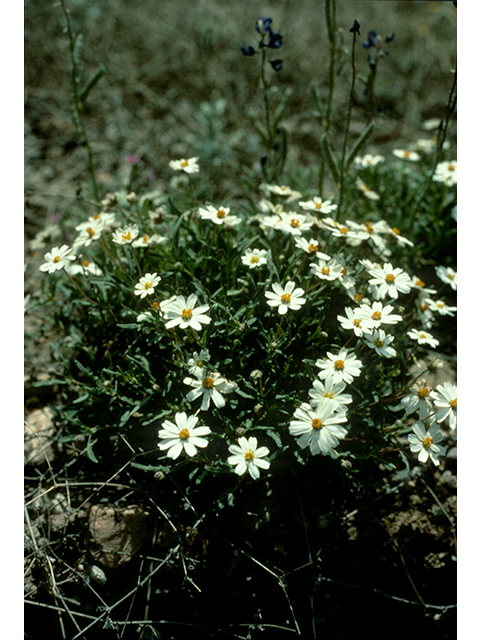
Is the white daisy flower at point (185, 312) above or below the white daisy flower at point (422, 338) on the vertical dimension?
above

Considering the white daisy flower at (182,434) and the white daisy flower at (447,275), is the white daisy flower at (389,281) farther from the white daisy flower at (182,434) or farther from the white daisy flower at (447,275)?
the white daisy flower at (182,434)

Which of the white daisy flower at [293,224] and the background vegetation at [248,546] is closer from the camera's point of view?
the background vegetation at [248,546]

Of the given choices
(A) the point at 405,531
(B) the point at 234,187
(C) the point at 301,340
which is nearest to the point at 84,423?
(C) the point at 301,340

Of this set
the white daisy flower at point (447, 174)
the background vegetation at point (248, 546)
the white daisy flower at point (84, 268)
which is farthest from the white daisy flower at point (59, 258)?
the white daisy flower at point (447, 174)

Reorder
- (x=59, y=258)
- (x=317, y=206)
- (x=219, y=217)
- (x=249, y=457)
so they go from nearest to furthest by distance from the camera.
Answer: (x=249, y=457) < (x=59, y=258) < (x=219, y=217) < (x=317, y=206)

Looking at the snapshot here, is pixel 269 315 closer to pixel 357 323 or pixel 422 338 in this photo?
pixel 357 323

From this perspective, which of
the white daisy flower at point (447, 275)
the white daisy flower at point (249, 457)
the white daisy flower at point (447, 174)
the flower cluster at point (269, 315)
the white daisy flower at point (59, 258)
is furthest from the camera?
the white daisy flower at point (447, 174)

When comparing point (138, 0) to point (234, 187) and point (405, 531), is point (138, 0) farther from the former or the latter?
point (405, 531)

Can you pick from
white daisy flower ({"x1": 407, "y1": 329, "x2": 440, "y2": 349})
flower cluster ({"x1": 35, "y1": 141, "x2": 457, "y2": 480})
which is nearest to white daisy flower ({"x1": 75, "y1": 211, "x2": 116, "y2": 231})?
flower cluster ({"x1": 35, "y1": 141, "x2": 457, "y2": 480})

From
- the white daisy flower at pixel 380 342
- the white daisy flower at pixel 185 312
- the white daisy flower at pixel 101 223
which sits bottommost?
the white daisy flower at pixel 380 342

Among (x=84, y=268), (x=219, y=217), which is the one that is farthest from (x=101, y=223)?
(x=219, y=217)

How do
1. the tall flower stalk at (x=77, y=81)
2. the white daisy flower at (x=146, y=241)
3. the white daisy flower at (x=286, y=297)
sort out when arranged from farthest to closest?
1. the tall flower stalk at (x=77, y=81)
2. the white daisy flower at (x=146, y=241)
3. the white daisy flower at (x=286, y=297)
